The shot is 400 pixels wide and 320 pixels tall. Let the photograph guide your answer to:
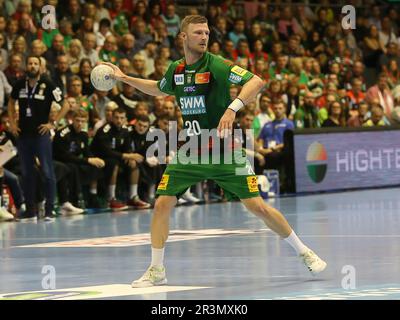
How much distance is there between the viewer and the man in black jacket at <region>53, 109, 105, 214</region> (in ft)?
64.5

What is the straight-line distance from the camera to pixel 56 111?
19375mm

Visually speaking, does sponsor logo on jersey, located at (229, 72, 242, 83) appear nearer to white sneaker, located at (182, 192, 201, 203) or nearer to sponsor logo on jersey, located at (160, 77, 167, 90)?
sponsor logo on jersey, located at (160, 77, 167, 90)

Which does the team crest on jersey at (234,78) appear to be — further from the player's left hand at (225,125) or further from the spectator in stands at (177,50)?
the spectator in stands at (177,50)

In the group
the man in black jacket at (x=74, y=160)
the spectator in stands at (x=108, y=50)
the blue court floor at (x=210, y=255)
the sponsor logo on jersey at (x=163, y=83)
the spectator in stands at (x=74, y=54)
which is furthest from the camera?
the spectator in stands at (x=108, y=50)

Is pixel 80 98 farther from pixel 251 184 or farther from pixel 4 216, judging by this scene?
pixel 251 184

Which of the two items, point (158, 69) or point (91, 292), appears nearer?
point (91, 292)

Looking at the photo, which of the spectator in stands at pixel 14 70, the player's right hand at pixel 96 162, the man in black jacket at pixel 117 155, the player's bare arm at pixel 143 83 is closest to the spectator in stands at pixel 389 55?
the man in black jacket at pixel 117 155

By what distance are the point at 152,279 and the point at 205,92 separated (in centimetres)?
178

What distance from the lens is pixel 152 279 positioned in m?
10.2

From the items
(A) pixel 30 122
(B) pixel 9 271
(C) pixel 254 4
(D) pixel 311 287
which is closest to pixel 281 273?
(D) pixel 311 287

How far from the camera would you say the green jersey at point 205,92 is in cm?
1057

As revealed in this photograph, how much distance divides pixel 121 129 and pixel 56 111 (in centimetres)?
164

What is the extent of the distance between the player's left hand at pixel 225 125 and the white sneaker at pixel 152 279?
1351mm

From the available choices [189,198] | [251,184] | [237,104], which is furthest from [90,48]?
[237,104]
